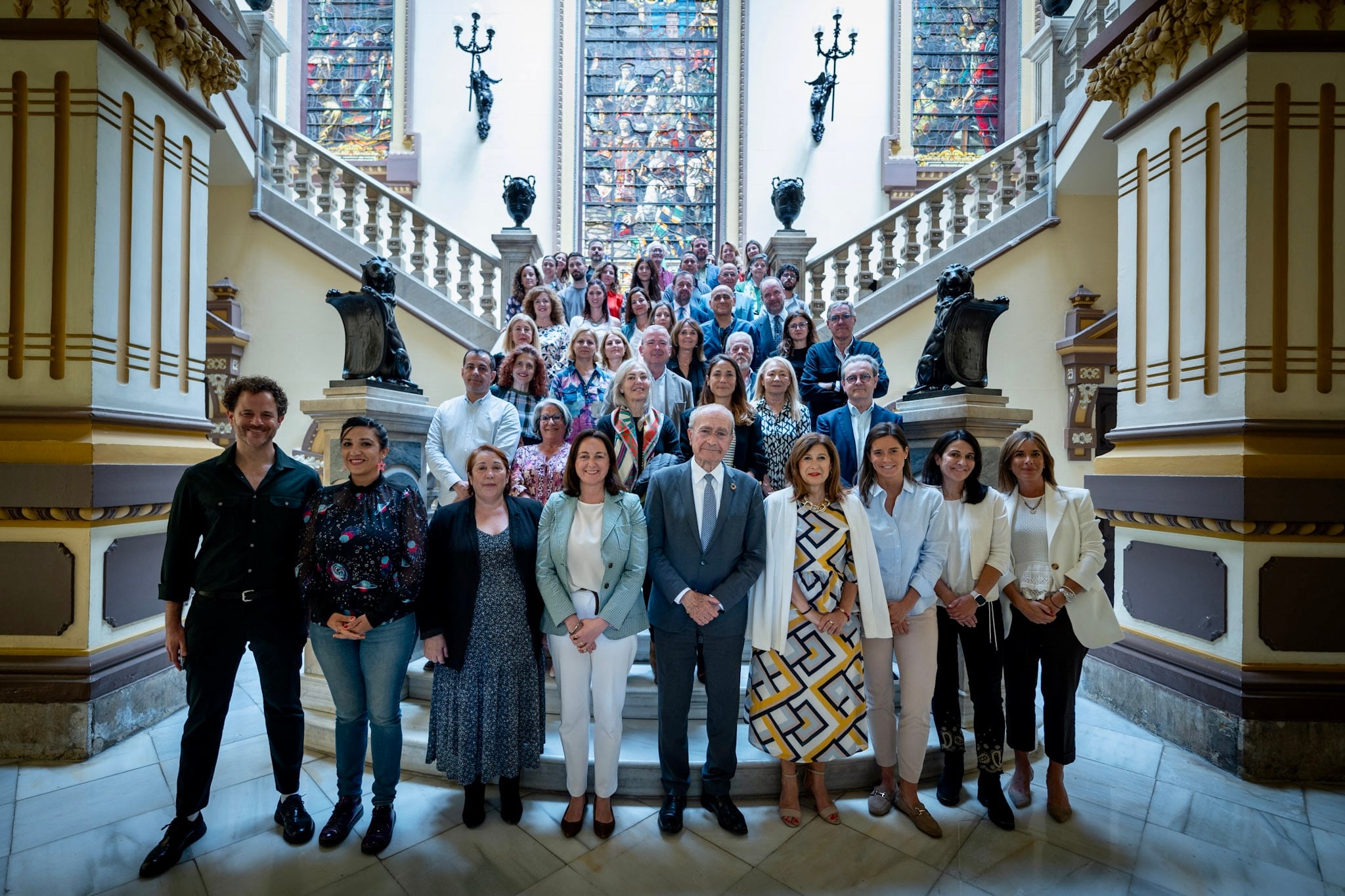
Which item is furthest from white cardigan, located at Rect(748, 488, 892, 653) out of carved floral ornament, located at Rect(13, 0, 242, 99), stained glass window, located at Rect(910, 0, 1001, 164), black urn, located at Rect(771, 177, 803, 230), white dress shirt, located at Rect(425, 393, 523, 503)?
stained glass window, located at Rect(910, 0, 1001, 164)

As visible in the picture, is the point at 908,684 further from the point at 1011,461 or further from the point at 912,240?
the point at 912,240

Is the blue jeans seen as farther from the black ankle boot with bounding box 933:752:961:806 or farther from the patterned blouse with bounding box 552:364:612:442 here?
the black ankle boot with bounding box 933:752:961:806

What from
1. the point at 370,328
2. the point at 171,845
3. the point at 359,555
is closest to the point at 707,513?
the point at 359,555

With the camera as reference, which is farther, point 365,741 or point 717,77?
point 717,77

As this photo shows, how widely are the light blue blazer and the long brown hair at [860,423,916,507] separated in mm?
966

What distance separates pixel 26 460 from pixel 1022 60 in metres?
12.6

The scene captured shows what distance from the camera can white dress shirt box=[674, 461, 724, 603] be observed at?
9.20ft

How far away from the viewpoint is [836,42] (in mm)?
10289

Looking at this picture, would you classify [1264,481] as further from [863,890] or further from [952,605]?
[863,890]

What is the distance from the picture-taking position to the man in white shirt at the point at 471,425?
3.81 m

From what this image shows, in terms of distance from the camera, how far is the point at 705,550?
279 centimetres

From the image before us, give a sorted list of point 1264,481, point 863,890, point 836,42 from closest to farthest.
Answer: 1. point 863,890
2. point 1264,481
3. point 836,42

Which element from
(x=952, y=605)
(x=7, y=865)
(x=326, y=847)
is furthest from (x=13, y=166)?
(x=952, y=605)

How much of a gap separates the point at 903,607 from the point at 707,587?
31.6 inches
